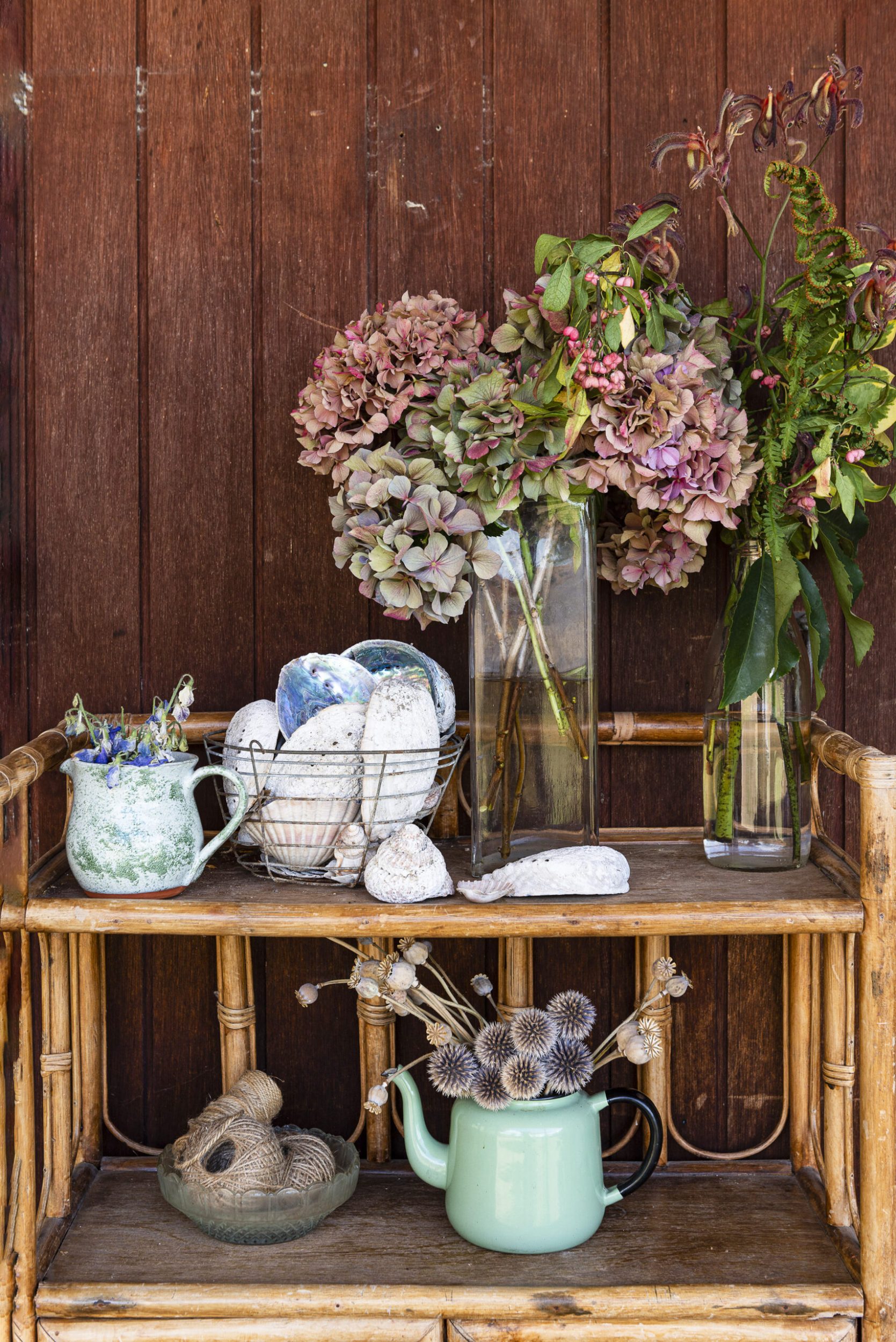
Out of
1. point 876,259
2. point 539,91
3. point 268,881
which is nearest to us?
point 876,259

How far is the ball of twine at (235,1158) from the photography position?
95cm

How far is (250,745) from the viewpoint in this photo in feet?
3.08

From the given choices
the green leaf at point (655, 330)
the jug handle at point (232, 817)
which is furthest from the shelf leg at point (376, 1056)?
the green leaf at point (655, 330)

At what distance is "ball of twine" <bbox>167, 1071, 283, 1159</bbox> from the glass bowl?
0.03 metres

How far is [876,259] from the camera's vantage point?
2.75 feet

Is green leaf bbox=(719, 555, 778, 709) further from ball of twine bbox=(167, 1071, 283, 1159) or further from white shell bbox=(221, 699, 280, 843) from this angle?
ball of twine bbox=(167, 1071, 283, 1159)

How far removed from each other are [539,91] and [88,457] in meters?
0.62

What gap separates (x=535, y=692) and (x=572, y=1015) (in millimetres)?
288

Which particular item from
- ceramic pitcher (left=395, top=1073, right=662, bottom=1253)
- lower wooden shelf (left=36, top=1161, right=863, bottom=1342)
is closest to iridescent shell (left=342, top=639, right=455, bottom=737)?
ceramic pitcher (left=395, top=1073, right=662, bottom=1253)

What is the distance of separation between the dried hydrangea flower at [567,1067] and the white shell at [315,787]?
0.86 feet

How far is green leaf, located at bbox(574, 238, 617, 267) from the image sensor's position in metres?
0.87

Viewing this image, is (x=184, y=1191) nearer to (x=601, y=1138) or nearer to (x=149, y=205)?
(x=601, y=1138)

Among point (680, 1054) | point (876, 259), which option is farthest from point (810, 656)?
point (680, 1054)

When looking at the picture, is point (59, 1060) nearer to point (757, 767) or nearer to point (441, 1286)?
point (441, 1286)
